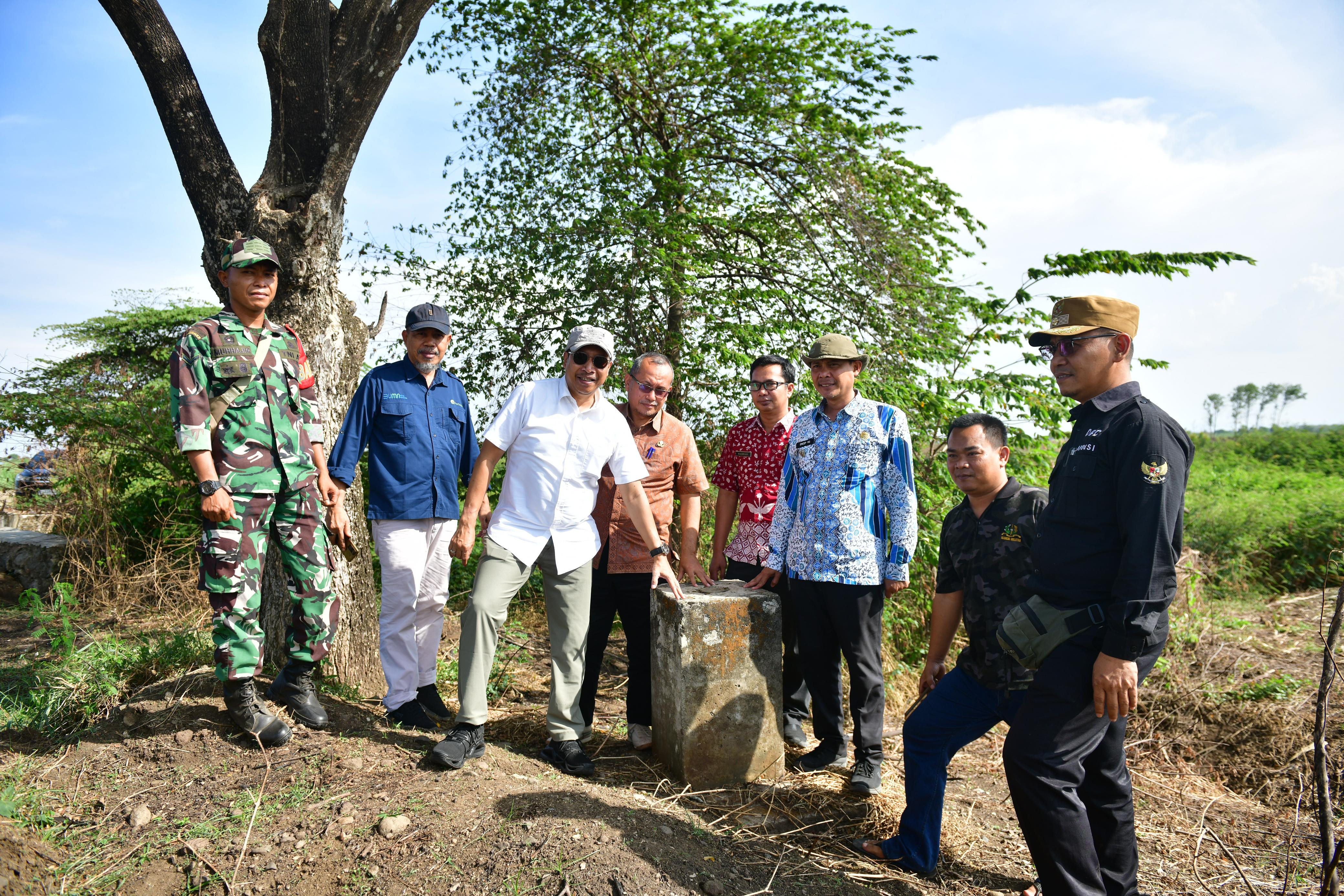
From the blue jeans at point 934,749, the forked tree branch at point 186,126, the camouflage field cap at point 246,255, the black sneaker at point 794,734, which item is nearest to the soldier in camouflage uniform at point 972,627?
the blue jeans at point 934,749

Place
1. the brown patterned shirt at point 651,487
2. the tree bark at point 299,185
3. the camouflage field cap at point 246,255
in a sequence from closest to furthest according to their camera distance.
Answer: the camouflage field cap at point 246,255 → the brown patterned shirt at point 651,487 → the tree bark at point 299,185

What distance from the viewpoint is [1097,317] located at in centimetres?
261

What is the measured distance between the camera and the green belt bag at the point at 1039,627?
250cm

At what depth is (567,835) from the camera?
3031 millimetres

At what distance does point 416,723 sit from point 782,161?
206 inches

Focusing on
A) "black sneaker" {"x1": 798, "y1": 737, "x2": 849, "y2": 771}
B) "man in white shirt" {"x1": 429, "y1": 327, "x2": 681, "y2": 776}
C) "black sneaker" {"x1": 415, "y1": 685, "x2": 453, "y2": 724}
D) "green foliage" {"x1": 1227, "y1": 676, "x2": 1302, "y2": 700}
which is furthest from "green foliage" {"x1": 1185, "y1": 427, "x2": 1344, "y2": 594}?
"black sneaker" {"x1": 415, "y1": 685, "x2": 453, "y2": 724}

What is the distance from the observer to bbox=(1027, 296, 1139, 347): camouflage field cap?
2.60 m

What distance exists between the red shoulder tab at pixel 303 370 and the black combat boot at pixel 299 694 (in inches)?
51.9

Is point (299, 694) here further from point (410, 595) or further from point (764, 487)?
point (764, 487)

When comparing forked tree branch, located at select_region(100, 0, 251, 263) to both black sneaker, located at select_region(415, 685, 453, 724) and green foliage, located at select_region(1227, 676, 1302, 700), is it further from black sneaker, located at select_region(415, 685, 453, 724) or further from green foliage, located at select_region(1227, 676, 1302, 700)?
green foliage, located at select_region(1227, 676, 1302, 700)

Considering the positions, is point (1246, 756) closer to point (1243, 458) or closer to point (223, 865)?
point (223, 865)

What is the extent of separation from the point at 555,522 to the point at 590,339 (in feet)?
2.84

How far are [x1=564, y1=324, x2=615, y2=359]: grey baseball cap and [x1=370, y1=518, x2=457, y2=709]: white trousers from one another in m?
1.18

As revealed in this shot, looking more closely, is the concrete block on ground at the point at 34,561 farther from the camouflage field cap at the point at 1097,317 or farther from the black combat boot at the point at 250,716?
the camouflage field cap at the point at 1097,317
